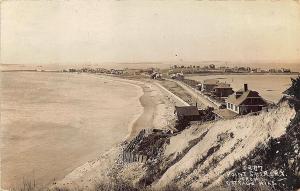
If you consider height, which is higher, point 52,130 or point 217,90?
point 217,90

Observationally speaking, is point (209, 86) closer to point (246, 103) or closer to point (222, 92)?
point (222, 92)

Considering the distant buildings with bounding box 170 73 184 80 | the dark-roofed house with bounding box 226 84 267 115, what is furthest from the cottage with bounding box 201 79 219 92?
the dark-roofed house with bounding box 226 84 267 115

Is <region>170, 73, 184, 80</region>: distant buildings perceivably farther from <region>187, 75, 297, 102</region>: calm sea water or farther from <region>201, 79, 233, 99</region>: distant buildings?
<region>187, 75, 297, 102</region>: calm sea water

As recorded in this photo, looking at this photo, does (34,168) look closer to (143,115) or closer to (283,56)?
(143,115)

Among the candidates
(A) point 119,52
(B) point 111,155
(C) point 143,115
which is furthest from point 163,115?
(A) point 119,52

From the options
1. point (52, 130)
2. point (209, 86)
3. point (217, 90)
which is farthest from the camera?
point (209, 86)

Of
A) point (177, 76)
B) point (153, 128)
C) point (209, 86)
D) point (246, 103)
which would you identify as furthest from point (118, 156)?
point (177, 76)
